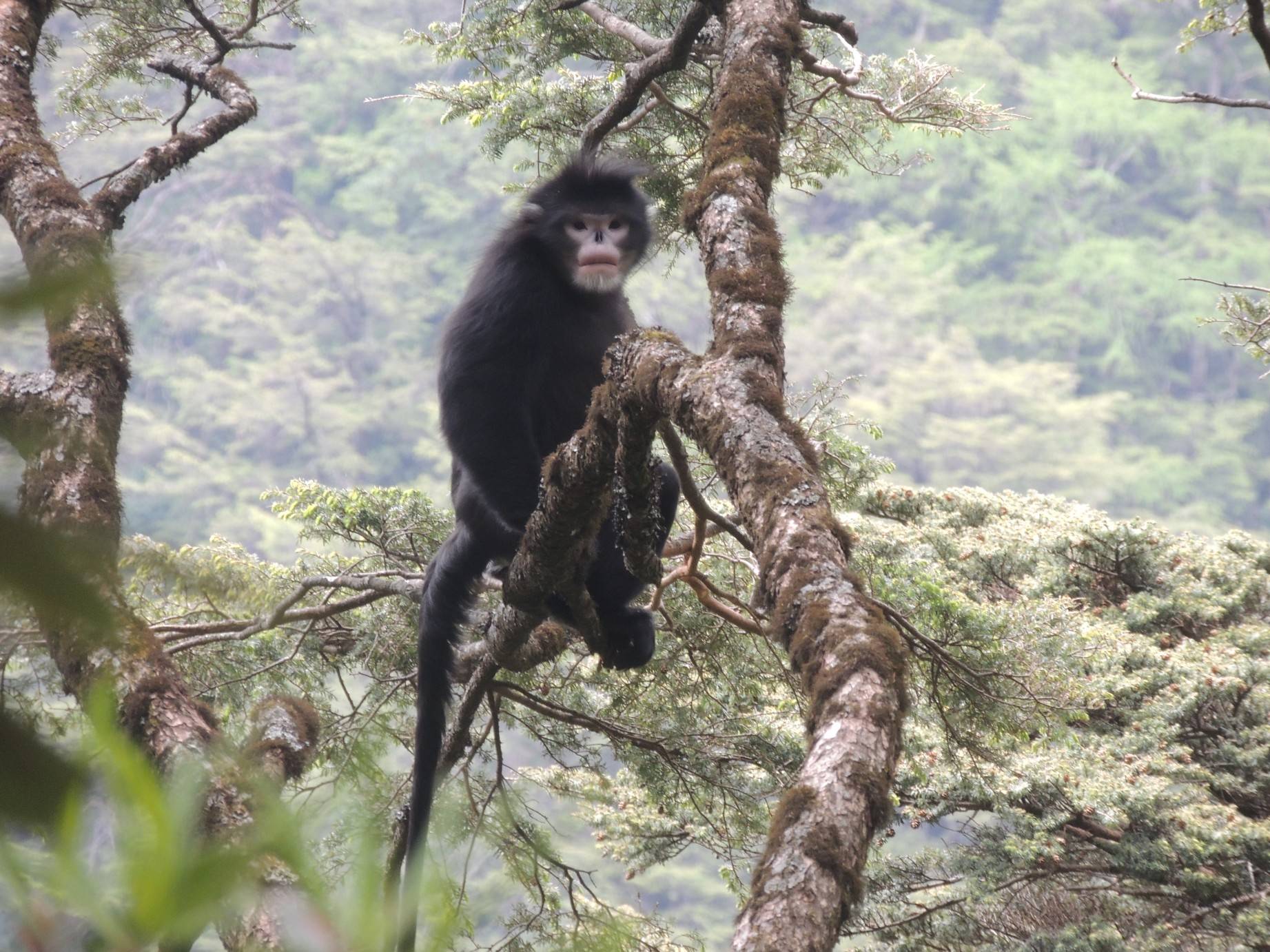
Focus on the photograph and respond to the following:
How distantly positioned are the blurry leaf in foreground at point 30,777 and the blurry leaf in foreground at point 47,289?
0.45ft

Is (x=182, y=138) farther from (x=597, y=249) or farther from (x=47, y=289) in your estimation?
(x=47, y=289)

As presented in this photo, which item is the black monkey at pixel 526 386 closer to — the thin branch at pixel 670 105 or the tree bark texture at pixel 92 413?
the thin branch at pixel 670 105

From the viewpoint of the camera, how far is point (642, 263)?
4.50 metres

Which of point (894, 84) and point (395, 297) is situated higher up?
point (395, 297)

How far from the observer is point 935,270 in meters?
39.4

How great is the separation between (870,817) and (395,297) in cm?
3338

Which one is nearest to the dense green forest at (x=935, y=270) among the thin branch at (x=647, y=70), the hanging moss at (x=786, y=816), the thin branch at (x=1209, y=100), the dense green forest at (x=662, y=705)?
the dense green forest at (x=662, y=705)

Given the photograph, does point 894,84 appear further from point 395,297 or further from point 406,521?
point 395,297

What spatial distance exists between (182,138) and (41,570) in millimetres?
4721

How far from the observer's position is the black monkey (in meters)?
3.65

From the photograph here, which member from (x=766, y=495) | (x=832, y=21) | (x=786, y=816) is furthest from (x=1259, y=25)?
(x=786, y=816)

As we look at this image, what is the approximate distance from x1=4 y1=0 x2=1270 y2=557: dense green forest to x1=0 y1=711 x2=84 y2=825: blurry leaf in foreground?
868 inches

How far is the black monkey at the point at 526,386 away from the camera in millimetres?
3648

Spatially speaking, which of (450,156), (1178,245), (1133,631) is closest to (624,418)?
(1133,631)
